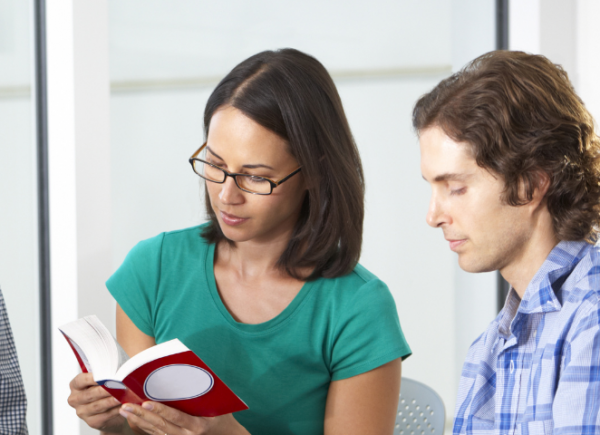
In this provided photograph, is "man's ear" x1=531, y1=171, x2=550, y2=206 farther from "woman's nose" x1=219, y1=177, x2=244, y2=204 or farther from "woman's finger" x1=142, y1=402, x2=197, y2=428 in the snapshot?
"woman's finger" x1=142, y1=402, x2=197, y2=428

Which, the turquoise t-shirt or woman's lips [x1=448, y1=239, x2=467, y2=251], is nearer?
woman's lips [x1=448, y1=239, x2=467, y2=251]

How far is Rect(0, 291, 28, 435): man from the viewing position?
3.67ft

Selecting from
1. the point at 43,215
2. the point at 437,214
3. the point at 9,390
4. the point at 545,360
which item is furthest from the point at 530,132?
the point at 43,215

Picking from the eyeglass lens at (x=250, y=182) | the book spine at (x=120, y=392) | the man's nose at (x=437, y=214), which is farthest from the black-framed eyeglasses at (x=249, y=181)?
the book spine at (x=120, y=392)

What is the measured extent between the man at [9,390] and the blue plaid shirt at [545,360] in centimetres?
83

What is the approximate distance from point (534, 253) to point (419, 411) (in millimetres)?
705

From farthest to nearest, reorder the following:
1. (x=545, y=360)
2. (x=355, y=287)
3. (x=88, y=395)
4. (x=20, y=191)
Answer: (x=20, y=191) < (x=355, y=287) < (x=88, y=395) < (x=545, y=360)

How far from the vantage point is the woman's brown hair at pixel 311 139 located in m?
1.22

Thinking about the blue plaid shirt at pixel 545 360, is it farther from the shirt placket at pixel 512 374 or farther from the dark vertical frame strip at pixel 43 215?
the dark vertical frame strip at pixel 43 215

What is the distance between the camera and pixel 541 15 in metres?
2.33

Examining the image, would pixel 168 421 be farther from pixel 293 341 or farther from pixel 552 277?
pixel 552 277

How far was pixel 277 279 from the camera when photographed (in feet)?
4.58

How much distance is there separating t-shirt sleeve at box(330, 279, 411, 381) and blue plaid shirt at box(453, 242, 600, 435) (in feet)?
0.62

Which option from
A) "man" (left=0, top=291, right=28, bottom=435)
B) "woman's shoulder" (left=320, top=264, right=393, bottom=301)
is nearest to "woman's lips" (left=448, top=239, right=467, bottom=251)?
"woman's shoulder" (left=320, top=264, right=393, bottom=301)
